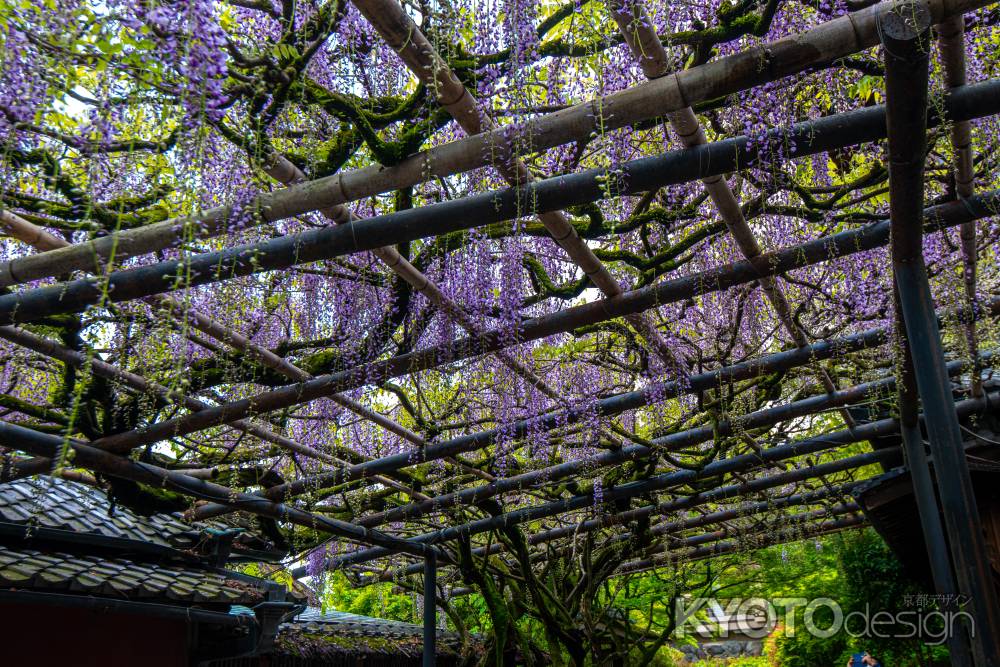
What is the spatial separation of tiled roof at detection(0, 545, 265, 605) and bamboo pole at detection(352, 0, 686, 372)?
2.61m

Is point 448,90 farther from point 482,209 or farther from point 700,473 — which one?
point 700,473

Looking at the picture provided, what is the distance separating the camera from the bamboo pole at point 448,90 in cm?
190

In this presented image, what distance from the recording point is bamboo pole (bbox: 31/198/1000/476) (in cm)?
314

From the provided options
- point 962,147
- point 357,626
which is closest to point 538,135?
point 962,147

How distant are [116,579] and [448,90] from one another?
9.68ft

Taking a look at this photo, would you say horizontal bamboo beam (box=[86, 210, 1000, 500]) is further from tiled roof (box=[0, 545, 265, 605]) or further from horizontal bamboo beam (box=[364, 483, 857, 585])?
horizontal bamboo beam (box=[364, 483, 857, 585])

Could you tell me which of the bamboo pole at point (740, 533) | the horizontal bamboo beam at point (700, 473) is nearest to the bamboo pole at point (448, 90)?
the horizontal bamboo beam at point (700, 473)

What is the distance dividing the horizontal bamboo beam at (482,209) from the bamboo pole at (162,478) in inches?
23.0

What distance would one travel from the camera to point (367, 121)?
2299mm

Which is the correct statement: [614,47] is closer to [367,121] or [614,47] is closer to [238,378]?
[367,121]

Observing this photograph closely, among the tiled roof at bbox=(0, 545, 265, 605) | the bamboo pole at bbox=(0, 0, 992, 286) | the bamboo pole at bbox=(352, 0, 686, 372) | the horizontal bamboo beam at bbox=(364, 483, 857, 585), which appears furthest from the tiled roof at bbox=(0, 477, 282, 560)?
the horizontal bamboo beam at bbox=(364, 483, 857, 585)

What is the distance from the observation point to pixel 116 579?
12.1 feet

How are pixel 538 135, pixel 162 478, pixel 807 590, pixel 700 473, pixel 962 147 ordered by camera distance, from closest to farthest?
pixel 538 135 < pixel 962 147 < pixel 162 478 < pixel 700 473 < pixel 807 590

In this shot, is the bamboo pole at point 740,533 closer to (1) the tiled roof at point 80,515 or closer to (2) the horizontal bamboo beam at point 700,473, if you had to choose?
(2) the horizontal bamboo beam at point 700,473
